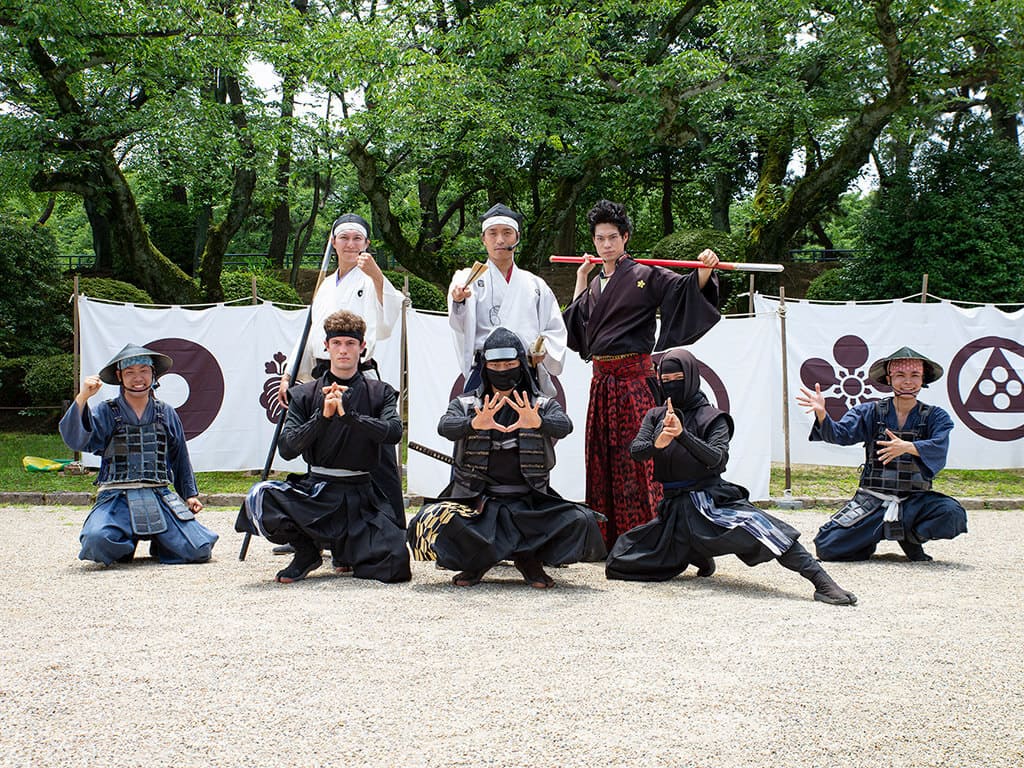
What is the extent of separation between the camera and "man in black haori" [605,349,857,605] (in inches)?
161

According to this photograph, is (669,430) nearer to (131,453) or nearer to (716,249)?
(131,453)

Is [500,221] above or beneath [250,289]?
beneath

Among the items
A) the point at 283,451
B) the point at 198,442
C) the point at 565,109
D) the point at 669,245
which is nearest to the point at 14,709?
the point at 283,451

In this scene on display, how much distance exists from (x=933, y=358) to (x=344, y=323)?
219 inches

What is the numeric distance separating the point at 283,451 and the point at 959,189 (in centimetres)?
1380

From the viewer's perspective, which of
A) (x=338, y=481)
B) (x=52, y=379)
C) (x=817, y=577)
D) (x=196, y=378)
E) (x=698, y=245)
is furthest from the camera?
(x=698, y=245)

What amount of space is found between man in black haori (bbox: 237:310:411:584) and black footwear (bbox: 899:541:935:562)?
2.62 meters

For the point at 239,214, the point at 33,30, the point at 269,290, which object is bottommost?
the point at 269,290

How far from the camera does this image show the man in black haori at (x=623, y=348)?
478 centimetres

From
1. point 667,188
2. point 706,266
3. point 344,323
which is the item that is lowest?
point 344,323

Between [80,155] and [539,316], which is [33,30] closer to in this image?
[80,155]

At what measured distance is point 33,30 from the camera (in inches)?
384

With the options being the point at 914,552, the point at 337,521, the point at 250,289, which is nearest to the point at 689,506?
the point at 914,552

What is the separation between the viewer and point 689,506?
430 centimetres
